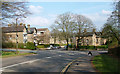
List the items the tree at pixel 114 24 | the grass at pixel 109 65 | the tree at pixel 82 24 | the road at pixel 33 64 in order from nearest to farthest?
1. the grass at pixel 109 65
2. the road at pixel 33 64
3. the tree at pixel 114 24
4. the tree at pixel 82 24

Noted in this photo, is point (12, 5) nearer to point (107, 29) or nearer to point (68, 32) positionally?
point (107, 29)

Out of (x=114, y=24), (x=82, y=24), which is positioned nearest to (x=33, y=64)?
(x=114, y=24)

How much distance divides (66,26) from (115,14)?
34.7m

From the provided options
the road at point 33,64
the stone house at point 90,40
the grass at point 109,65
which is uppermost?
the stone house at point 90,40

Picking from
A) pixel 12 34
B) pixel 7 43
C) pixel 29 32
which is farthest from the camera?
pixel 29 32

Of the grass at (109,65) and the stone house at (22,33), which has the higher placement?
the stone house at (22,33)

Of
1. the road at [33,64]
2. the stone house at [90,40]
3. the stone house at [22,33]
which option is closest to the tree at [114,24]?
the road at [33,64]

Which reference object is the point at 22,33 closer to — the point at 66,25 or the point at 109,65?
the point at 66,25

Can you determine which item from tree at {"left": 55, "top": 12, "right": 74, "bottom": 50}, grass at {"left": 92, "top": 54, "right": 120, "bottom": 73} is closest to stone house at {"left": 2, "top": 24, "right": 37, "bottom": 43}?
tree at {"left": 55, "top": 12, "right": 74, "bottom": 50}

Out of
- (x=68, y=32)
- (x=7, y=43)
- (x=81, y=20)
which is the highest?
(x=81, y=20)

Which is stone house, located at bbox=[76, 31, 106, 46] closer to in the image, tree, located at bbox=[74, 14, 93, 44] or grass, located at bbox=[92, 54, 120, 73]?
tree, located at bbox=[74, 14, 93, 44]

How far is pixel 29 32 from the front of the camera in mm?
71125

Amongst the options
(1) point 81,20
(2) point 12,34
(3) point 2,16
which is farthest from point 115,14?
(2) point 12,34

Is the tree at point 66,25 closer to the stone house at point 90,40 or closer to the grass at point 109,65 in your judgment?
the stone house at point 90,40
